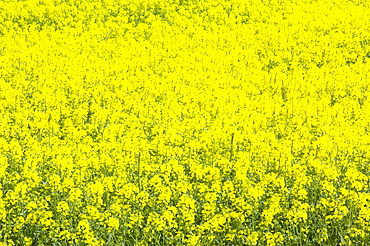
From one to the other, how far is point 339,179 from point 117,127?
3.50 metres

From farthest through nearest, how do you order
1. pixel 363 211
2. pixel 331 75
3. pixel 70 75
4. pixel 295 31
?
pixel 295 31, pixel 331 75, pixel 70 75, pixel 363 211

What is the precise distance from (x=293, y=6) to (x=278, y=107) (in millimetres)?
8674

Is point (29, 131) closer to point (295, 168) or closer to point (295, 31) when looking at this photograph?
point (295, 168)

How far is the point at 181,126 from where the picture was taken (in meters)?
8.84

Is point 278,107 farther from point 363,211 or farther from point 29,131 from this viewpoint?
point 29,131

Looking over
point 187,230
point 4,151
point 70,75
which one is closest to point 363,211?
point 187,230

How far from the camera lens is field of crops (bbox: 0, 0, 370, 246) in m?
6.40

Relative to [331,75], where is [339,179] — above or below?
below

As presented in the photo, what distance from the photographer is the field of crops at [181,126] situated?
640 cm

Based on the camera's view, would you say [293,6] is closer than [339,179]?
No

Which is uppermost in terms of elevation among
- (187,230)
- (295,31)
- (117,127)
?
(295,31)

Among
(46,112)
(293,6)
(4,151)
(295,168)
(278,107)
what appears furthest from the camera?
(293,6)

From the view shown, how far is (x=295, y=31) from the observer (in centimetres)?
1506

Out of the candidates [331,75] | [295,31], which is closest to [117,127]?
[331,75]
